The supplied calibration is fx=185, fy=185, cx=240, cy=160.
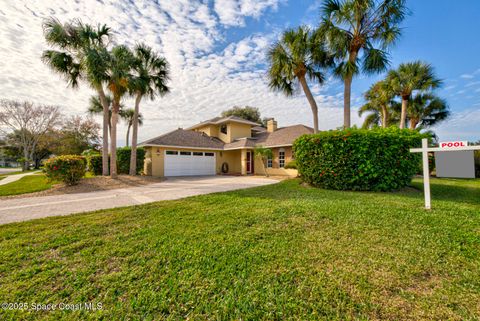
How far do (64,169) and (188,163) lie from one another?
27.4 ft

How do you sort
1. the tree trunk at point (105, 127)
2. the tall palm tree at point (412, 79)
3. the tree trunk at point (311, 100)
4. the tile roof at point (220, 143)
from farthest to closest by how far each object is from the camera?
the tile roof at point (220, 143) → the tall palm tree at point (412, 79) → the tree trunk at point (105, 127) → the tree trunk at point (311, 100)

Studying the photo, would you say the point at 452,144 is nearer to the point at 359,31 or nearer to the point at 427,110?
the point at 359,31

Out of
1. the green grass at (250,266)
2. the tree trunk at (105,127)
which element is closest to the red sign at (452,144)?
the green grass at (250,266)

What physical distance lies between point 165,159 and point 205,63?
8078 mm

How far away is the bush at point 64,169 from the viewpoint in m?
8.82

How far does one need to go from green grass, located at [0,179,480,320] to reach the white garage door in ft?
36.2

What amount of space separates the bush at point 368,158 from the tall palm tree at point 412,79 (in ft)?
34.4

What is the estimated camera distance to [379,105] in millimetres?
18922

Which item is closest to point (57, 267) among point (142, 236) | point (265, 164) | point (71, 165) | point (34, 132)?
point (142, 236)

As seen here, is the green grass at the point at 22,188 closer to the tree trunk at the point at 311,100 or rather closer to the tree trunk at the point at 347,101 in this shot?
the tree trunk at the point at 311,100

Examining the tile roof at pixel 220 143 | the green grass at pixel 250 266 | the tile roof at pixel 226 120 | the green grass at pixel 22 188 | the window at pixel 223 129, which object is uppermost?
the tile roof at pixel 226 120

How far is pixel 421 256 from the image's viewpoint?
2715 mm

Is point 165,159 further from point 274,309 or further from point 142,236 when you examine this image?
point 274,309

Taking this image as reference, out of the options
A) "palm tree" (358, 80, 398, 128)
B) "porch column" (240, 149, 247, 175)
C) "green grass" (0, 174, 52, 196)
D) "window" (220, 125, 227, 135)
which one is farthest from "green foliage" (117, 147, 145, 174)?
"palm tree" (358, 80, 398, 128)
